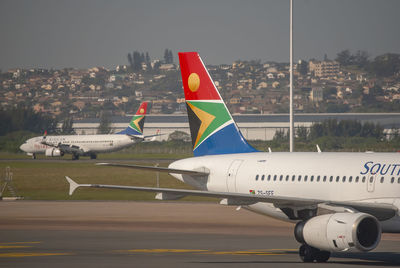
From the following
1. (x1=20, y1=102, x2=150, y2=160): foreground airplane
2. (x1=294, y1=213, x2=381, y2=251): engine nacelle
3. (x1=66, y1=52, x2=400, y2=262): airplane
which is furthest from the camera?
(x1=20, y1=102, x2=150, y2=160): foreground airplane

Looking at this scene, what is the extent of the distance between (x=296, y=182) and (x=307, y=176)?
55 centimetres

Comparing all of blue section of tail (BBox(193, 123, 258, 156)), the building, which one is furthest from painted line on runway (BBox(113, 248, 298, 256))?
the building

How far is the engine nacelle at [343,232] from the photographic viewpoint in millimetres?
24359

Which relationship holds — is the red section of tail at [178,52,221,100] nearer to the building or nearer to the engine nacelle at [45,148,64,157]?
the engine nacelle at [45,148,64,157]

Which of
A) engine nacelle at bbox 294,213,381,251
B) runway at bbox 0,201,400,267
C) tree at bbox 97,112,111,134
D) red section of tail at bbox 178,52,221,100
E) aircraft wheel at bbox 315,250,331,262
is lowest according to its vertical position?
tree at bbox 97,112,111,134

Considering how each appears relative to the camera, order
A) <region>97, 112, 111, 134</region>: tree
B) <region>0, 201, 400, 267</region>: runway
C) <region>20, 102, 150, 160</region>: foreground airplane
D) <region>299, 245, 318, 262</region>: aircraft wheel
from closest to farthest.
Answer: <region>299, 245, 318, 262</region>: aircraft wheel, <region>0, 201, 400, 267</region>: runway, <region>20, 102, 150, 160</region>: foreground airplane, <region>97, 112, 111, 134</region>: tree

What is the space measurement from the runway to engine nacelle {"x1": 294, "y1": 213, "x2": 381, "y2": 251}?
1.21m

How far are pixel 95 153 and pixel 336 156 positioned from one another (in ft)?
334

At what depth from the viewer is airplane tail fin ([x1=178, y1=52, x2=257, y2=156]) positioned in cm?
3450

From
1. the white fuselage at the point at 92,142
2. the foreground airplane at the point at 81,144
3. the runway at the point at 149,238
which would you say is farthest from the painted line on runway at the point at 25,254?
the white fuselage at the point at 92,142

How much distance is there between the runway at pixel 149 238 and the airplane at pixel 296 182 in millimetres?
1426

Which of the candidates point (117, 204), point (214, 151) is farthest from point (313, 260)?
point (117, 204)

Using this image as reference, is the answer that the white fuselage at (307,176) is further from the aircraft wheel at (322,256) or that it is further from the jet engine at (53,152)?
the jet engine at (53,152)

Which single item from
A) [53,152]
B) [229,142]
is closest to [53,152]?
[53,152]
